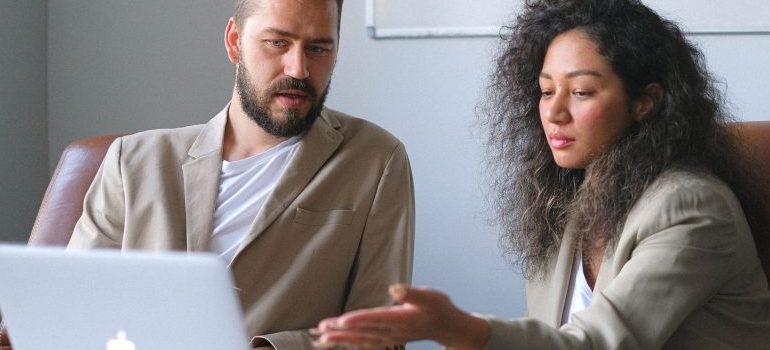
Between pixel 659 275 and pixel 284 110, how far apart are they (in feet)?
2.60

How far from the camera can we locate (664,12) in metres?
2.59

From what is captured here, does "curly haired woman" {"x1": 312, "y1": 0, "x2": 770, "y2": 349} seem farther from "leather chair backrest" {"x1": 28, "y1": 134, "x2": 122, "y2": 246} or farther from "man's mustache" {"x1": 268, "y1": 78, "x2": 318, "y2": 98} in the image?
"leather chair backrest" {"x1": 28, "y1": 134, "x2": 122, "y2": 246}

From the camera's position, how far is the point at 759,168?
190 centimetres

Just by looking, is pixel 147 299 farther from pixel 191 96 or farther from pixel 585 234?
pixel 191 96

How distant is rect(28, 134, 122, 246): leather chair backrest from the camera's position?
2227mm

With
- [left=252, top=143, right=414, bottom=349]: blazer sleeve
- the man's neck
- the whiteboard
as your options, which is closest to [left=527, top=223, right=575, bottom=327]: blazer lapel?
[left=252, top=143, right=414, bottom=349]: blazer sleeve

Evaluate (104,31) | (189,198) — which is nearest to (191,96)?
(104,31)

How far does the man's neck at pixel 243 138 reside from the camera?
2.08 meters

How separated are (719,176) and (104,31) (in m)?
2.00

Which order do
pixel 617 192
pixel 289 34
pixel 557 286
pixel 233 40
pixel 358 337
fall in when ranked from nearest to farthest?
pixel 358 337 < pixel 617 192 < pixel 557 286 < pixel 289 34 < pixel 233 40

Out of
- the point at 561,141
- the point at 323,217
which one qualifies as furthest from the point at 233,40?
the point at 561,141

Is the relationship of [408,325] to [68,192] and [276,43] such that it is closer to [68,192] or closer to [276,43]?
[276,43]

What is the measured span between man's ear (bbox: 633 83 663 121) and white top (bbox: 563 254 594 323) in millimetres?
238

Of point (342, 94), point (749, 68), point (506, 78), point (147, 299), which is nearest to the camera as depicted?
point (147, 299)
